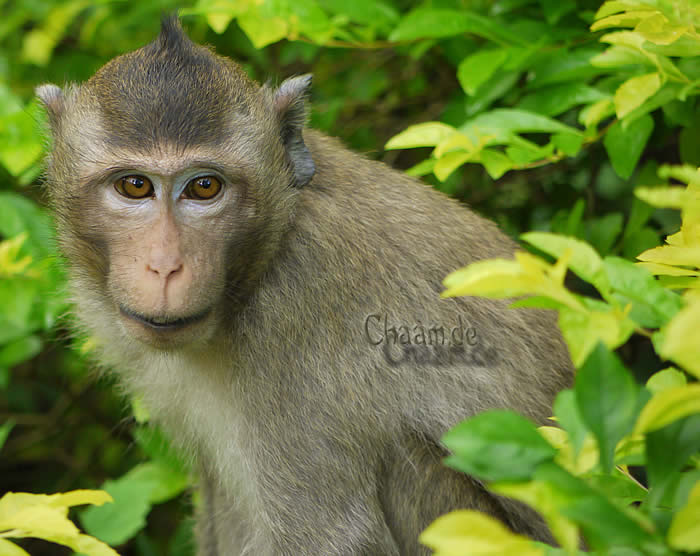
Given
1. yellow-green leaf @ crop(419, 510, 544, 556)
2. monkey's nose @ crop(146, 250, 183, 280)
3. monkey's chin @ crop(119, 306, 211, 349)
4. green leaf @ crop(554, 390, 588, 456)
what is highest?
monkey's nose @ crop(146, 250, 183, 280)

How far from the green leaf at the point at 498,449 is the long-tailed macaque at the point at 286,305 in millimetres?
1519

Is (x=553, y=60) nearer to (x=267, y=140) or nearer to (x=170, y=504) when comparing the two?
(x=267, y=140)

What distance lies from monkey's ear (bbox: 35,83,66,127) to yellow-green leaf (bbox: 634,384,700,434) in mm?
2956

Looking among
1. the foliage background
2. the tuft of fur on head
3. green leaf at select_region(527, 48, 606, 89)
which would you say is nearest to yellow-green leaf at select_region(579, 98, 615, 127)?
the foliage background

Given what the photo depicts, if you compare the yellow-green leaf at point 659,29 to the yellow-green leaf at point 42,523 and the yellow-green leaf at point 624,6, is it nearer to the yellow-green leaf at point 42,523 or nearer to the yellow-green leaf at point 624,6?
the yellow-green leaf at point 624,6

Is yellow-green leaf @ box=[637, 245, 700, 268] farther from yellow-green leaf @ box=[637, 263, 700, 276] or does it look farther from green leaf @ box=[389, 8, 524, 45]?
green leaf @ box=[389, 8, 524, 45]

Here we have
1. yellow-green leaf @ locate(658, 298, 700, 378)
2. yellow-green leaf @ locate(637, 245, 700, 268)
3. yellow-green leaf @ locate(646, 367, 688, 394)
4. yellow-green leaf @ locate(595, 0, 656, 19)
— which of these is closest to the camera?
yellow-green leaf @ locate(658, 298, 700, 378)

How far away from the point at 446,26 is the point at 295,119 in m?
0.79

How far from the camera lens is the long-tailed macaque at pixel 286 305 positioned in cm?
316

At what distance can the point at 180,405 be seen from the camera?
3.70m

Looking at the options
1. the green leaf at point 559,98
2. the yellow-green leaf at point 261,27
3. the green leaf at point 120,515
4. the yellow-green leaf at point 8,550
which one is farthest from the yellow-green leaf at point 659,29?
the green leaf at point 120,515

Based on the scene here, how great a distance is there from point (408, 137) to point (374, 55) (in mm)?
2179

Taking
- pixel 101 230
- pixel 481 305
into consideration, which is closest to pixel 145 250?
pixel 101 230

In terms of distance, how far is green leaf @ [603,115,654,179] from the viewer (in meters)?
3.32
